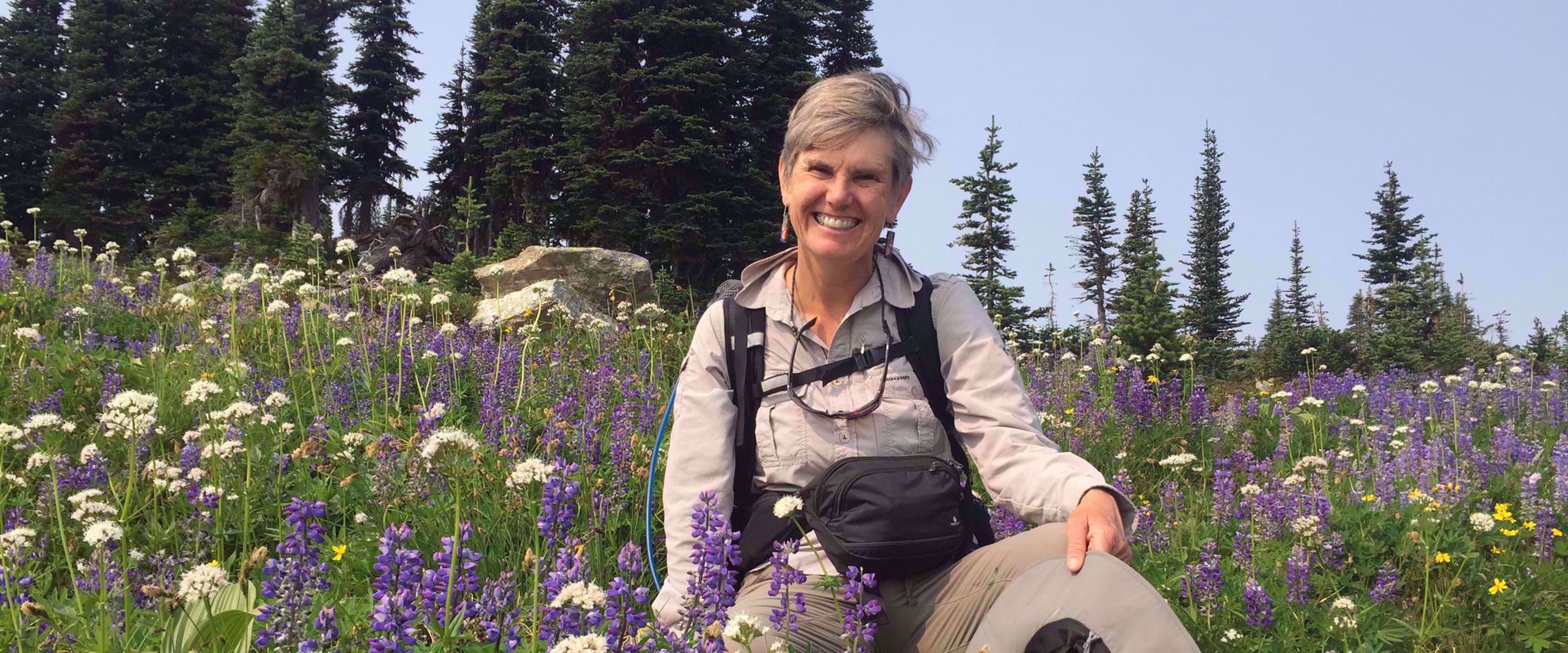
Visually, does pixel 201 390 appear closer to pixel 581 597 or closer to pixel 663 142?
pixel 581 597

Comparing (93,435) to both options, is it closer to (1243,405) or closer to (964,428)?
(964,428)

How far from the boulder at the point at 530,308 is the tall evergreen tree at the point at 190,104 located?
88.9 feet

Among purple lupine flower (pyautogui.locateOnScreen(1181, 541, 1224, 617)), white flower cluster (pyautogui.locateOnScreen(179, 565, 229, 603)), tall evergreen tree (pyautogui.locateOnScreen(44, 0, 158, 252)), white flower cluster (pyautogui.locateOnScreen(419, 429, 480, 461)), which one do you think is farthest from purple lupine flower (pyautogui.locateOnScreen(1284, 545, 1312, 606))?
tall evergreen tree (pyautogui.locateOnScreen(44, 0, 158, 252))

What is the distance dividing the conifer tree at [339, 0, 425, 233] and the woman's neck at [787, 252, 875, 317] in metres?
31.8

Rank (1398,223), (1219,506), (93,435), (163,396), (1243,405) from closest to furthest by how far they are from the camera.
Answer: (1219,506)
(93,435)
(163,396)
(1243,405)
(1398,223)

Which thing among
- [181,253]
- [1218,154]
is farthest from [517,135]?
[1218,154]

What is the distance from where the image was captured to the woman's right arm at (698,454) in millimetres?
2910

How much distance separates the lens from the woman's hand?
7.59 feet

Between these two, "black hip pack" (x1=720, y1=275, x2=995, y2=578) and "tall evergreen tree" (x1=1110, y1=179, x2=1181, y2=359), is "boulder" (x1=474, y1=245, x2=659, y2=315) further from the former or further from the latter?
"black hip pack" (x1=720, y1=275, x2=995, y2=578)

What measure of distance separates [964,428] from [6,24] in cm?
4743

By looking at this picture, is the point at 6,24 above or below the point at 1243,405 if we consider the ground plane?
above

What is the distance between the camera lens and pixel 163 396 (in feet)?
17.9

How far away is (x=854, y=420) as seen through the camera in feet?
9.59

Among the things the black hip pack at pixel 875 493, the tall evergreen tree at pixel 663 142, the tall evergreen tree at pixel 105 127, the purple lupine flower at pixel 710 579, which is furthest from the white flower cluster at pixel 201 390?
A: the tall evergreen tree at pixel 105 127
